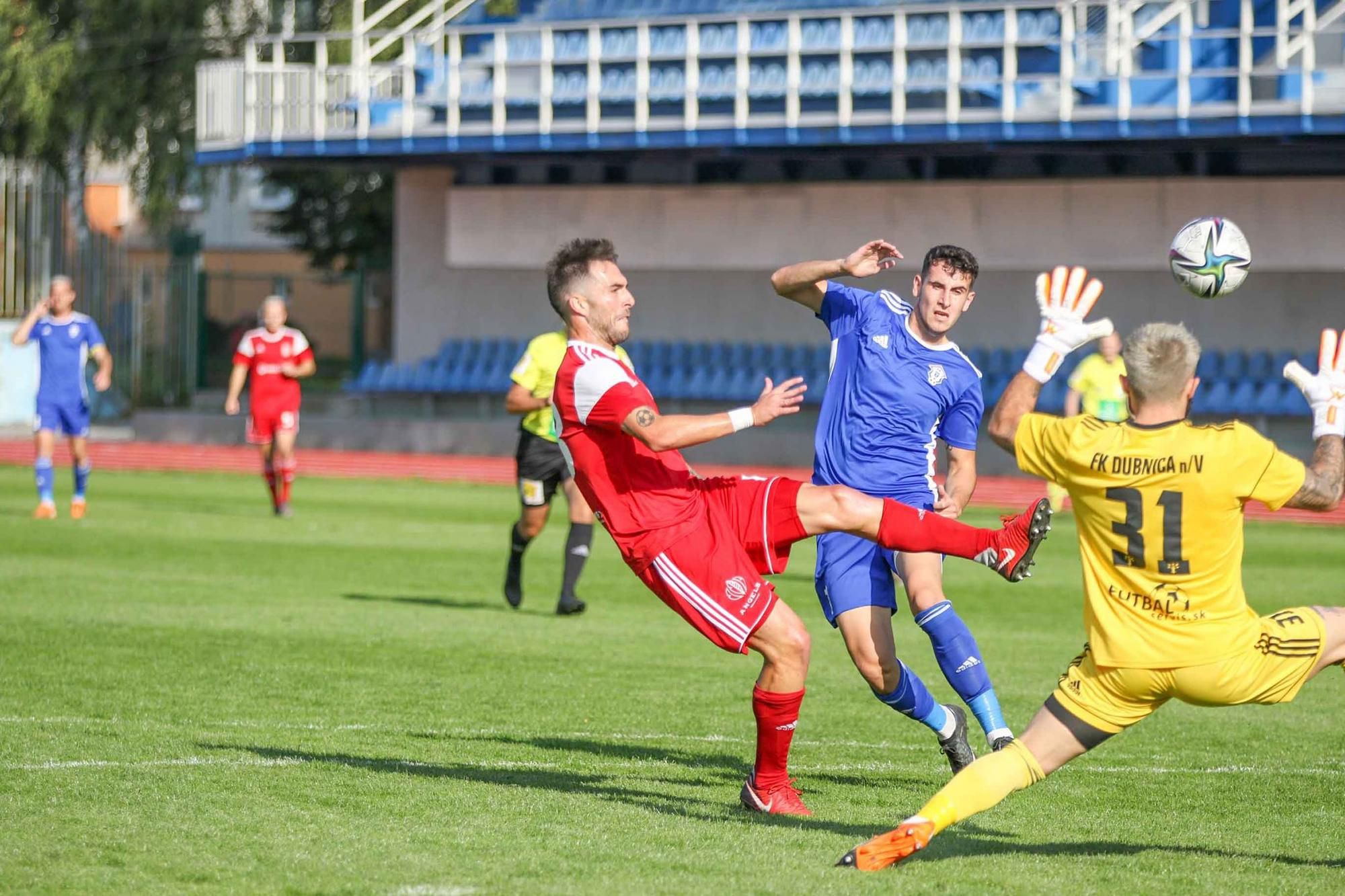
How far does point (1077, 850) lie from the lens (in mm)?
5730

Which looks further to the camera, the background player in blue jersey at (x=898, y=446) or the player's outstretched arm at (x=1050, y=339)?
the background player in blue jersey at (x=898, y=446)

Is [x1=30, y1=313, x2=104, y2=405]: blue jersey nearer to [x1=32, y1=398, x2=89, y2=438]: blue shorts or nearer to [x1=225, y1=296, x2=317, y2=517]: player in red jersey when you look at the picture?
[x1=32, y1=398, x2=89, y2=438]: blue shorts

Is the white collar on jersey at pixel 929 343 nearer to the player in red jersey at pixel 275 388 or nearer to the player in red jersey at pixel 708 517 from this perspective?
→ the player in red jersey at pixel 708 517

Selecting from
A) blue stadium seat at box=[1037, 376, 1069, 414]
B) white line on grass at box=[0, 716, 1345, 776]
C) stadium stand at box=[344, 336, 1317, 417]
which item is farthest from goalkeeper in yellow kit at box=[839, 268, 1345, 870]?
blue stadium seat at box=[1037, 376, 1069, 414]

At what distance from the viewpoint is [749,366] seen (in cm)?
2917

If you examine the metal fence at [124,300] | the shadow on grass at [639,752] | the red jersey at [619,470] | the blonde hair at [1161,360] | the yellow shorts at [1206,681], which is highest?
the metal fence at [124,300]

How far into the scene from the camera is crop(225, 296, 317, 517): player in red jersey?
711 inches

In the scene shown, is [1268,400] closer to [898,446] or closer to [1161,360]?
[898,446]

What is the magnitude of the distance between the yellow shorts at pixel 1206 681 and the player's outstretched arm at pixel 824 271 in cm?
177

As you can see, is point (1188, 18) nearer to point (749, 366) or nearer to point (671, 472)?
point (749, 366)

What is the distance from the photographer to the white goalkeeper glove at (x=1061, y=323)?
17.9 feet

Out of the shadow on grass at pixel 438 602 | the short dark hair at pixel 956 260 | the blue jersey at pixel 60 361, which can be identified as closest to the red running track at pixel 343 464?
the blue jersey at pixel 60 361

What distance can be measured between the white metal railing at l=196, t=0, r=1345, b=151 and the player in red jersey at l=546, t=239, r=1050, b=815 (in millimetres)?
17922

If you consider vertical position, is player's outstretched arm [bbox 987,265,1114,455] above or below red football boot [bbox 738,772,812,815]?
above
